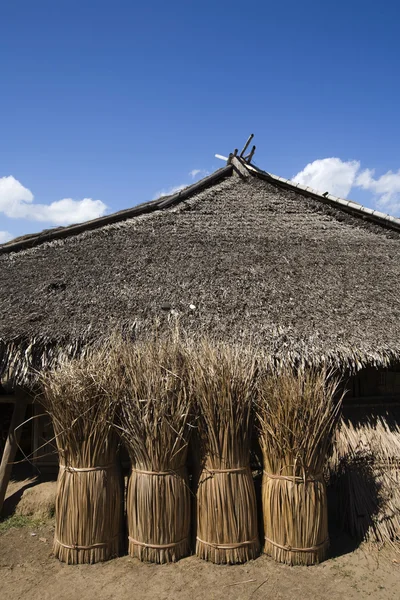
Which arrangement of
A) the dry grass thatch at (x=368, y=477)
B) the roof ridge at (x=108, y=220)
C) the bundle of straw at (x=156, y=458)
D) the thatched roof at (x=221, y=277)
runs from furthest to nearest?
the roof ridge at (x=108, y=220) < the thatched roof at (x=221, y=277) < the dry grass thatch at (x=368, y=477) < the bundle of straw at (x=156, y=458)

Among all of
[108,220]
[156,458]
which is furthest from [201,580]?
[108,220]

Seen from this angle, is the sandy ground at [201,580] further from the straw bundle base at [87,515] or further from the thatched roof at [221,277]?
the thatched roof at [221,277]

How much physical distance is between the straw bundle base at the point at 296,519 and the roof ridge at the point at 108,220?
4.81 meters

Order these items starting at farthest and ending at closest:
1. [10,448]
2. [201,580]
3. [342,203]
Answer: [342,203]
[10,448]
[201,580]

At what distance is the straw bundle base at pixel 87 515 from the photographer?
329 centimetres

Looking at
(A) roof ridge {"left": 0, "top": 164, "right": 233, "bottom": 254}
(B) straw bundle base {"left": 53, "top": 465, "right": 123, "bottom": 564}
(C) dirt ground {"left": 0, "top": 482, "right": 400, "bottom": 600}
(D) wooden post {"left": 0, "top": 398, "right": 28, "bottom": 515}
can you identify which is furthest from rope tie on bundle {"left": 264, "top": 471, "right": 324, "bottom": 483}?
(A) roof ridge {"left": 0, "top": 164, "right": 233, "bottom": 254}

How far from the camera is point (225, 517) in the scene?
3.26m

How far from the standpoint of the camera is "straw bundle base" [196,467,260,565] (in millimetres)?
3271

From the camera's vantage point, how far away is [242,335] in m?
4.58

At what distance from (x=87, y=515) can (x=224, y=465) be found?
1061 mm

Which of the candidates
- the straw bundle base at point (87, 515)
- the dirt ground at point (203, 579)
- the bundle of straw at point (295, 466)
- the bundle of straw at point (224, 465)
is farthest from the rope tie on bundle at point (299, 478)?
the straw bundle base at point (87, 515)

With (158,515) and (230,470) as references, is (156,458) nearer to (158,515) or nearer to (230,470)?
(158,515)

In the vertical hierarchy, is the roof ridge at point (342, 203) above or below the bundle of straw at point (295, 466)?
above

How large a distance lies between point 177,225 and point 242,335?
2872mm
